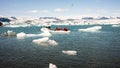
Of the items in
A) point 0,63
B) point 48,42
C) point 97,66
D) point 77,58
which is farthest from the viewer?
point 48,42

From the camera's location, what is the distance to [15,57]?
2873cm

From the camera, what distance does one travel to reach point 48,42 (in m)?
42.6

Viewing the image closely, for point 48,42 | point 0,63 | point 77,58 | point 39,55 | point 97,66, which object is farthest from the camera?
point 48,42

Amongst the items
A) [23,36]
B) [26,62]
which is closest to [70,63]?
[26,62]

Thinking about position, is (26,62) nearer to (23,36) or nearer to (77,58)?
(77,58)

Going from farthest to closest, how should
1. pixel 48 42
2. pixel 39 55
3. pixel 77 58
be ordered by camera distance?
1. pixel 48 42
2. pixel 39 55
3. pixel 77 58

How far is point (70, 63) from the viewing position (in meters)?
24.8

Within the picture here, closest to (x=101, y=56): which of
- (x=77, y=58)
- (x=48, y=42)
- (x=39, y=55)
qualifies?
(x=77, y=58)

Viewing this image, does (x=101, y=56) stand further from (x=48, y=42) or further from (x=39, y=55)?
(x=48, y=42)

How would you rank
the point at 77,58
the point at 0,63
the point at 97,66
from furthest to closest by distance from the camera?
1. the point at 77,58
2. the point at 0,63
3. the point at 97,66

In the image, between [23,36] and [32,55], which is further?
[23,36]

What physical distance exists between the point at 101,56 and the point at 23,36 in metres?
35.5

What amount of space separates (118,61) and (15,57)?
12.8 meters

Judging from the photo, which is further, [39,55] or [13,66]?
[39,55]
